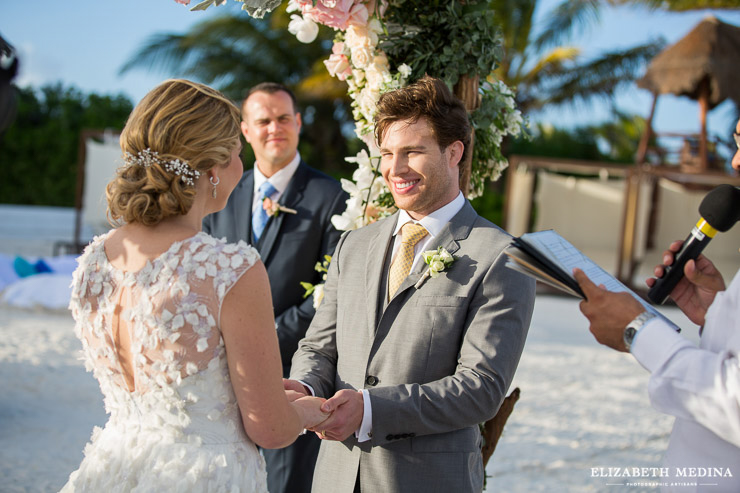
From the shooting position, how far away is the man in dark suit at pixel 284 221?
3.70 meters

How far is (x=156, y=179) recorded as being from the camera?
1987mm

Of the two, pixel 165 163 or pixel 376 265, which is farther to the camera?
pixel 376 265

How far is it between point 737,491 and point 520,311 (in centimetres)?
87

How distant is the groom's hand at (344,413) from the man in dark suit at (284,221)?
4.40 feet

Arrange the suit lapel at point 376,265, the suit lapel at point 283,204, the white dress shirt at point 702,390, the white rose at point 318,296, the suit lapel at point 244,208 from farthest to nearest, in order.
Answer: the suit lapel at point 244,208 → the suit lapel at point 283,204 → the white rose at point 318,296 → the suit lapel at point 376,265 → the white dress shirt at point 702,390

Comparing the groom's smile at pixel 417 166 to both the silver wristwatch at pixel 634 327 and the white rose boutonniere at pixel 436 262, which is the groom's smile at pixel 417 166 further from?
the silver wristwatch at pixel 634 327

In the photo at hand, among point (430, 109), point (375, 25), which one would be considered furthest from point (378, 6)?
point (430, 109)

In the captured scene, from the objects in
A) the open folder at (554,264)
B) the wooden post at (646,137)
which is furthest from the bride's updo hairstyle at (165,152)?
the wooden post at (646,137)

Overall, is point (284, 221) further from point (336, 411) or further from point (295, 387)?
point (336, 411)

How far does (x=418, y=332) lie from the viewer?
2480 mm

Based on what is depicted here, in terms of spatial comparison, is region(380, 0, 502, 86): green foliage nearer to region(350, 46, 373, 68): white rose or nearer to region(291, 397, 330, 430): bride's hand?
region(350, 46, 373, 68): white rose

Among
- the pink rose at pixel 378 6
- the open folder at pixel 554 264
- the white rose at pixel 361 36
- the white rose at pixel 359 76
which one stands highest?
the pink rose at pixel 378 6

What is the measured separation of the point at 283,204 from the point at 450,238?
1736 millimetres

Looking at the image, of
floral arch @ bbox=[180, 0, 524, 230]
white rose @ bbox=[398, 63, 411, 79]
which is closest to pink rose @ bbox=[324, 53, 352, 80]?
floral arch @ bbox=[180, 0, 524, 230]
